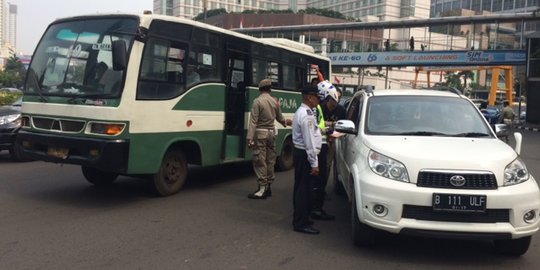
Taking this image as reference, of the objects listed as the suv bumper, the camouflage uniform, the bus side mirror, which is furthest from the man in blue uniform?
the bus side mirror

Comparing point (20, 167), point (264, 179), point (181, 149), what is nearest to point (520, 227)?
point (264, 179)

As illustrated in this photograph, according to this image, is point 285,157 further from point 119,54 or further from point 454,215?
point 454,215

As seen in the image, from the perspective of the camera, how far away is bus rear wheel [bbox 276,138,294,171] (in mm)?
10805

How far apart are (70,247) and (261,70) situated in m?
5.58

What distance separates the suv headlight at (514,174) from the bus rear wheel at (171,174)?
465 cm

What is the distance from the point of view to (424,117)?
603 cm

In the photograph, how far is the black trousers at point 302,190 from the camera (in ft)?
19.3

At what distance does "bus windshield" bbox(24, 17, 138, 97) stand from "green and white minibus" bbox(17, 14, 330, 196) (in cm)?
2

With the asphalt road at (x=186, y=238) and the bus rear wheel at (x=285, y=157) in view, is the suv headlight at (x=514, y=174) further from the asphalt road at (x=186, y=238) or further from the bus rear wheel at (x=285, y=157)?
the bus rear wheel at (x=285, y=157)

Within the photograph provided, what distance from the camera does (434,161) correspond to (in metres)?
4.76

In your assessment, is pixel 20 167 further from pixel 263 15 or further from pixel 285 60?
pixel 263 15

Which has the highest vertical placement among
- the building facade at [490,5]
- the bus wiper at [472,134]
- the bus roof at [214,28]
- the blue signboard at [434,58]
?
the building facade at [490,5]

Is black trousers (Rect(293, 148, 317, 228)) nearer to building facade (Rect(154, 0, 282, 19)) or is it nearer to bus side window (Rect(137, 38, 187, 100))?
bus side window (Rect(137, 38, 187, 100))

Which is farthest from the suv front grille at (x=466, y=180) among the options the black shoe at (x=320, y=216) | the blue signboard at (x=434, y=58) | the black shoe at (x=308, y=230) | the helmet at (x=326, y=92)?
the blue signboard at (x=434, y=58)
